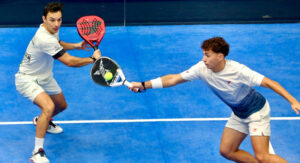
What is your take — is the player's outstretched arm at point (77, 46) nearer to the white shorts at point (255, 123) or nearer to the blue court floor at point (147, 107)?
the blue court floor at point (147, 107)

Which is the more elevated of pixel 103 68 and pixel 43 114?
pixel 103 68

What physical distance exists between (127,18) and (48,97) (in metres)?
6.80

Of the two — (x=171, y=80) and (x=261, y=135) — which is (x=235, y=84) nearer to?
(x=261, y=135)

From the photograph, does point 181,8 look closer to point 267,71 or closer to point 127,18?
point 127,18

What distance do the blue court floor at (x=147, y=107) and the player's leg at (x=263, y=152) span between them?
1.28m

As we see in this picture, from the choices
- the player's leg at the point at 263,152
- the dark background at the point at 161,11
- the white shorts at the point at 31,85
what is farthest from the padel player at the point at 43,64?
the dark background at the point at 161,11

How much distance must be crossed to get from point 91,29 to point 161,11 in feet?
22.7

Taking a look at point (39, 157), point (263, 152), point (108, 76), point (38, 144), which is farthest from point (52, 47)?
point (263, 152)

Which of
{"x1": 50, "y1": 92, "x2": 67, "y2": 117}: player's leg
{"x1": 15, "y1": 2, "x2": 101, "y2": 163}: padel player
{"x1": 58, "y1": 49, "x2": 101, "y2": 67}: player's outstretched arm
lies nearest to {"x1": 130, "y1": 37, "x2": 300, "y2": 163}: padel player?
{"x1": 58, "y1": 49, "x2": 101, "y2": 67}: player's outstretched arm

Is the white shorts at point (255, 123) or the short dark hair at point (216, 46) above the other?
the short dark hair at point (216, 46)

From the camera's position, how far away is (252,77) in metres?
6.21

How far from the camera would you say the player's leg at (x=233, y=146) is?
261 inches

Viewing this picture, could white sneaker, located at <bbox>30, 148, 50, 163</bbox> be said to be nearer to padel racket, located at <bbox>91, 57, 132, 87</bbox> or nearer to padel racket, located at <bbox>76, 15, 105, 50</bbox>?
padel racket, located at <bbox>91, 57, 132, 87</bbox>

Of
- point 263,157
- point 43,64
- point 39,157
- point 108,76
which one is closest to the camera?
point 263,157
